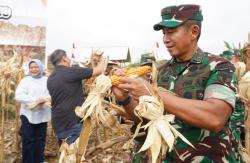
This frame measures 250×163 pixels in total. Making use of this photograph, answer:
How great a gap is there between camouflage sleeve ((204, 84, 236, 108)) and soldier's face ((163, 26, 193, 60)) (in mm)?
241

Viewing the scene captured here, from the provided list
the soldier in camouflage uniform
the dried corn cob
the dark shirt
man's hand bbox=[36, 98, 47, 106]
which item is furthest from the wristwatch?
man's hand bbox=[36, 98, 47, 106]

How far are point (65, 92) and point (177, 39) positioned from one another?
111 inches

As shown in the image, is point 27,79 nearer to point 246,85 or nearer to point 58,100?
point 58,100

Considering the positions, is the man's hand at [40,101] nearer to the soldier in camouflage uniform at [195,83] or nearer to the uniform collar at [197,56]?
the soldier in camouflage uniform at [195,83]

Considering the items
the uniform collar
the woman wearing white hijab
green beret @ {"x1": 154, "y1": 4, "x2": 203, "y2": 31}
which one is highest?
green beret @ {"x1": 154, "y1": 4, "x2": 203, "y2": 31}

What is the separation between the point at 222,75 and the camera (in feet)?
6.16

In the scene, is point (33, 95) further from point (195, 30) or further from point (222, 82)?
point (222, 82)

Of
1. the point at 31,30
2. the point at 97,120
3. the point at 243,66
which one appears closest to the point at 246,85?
the point at 243,66

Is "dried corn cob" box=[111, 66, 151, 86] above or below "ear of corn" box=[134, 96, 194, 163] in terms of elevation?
above

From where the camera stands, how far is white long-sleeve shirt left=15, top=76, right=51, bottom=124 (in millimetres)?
5430

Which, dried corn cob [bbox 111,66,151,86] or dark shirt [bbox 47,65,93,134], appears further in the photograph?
dark shirt [bbox 47,65,93,134]

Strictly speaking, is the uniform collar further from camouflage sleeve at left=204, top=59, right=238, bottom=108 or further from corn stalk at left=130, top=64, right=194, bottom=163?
corn stalk at left=130, top=64, right=194, bottom=163

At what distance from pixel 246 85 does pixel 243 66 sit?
2.65ft

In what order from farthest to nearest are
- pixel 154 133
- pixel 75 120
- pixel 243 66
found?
pixel 243 66 < pixel 75 120 < pixel 154 133
